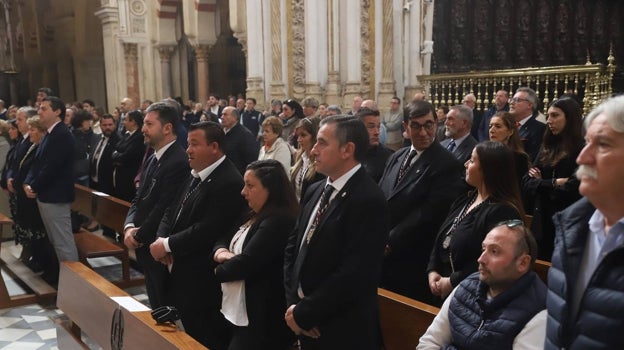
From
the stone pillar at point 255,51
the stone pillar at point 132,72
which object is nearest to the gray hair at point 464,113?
the stone pillar at point 255,51

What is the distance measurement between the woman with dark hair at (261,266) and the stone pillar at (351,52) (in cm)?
743

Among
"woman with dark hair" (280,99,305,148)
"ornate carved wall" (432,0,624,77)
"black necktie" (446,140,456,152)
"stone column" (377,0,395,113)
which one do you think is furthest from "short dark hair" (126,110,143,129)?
"ornate carved wall" (432,0,624,77)

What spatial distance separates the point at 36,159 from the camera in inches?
210

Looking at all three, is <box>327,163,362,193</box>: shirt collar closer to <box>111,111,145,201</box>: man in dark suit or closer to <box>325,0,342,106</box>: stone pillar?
<box>111,111,145,201</box>: man in dark suit

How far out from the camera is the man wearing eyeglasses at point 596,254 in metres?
1.54

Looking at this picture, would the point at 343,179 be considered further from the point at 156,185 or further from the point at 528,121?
the point at 528,121

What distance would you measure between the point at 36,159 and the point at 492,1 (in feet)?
30.2

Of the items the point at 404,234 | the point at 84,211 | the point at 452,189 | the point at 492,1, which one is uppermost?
the point at 492,1

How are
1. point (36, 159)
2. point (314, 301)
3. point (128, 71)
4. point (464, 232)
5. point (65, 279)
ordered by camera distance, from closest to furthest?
point (314, 301), point (464, 232), point (65, 279), point (36, 159), point (128, 71)

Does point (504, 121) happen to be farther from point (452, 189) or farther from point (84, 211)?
point (84, 211)

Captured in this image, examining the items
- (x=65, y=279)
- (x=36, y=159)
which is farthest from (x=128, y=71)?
(x=65, y=279)

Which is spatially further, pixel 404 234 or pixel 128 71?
pixel 128 71

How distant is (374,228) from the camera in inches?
100

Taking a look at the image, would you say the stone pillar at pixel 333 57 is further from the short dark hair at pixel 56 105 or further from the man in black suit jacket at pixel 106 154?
the short dark hair at pixel 56 105
